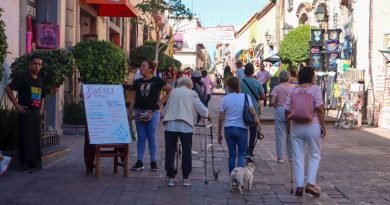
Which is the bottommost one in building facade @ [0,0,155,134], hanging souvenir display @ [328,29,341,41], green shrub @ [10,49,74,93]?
green shrub @ [10,49,74,93]

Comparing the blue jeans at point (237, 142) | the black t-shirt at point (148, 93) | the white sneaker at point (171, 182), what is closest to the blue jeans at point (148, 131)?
the black t-shirt at point (148, 93)

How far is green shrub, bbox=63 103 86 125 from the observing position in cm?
1528

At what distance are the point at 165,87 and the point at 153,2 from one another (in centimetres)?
1451

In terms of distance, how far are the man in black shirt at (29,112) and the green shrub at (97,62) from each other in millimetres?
5434

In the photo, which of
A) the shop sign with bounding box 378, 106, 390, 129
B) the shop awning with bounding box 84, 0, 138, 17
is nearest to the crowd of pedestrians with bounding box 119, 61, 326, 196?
the shop awning with bounding box 84, 0, 138, 17

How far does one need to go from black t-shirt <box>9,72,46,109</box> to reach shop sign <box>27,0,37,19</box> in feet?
14.2

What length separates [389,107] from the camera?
19266mm

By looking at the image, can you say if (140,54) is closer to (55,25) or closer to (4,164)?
(55,25)

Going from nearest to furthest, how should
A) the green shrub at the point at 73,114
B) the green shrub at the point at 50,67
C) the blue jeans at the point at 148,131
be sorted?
1. the blue jeans at the point at 148,131
2. the green shrub at the point at 50,67
3. the green shrub at the point at 73,114

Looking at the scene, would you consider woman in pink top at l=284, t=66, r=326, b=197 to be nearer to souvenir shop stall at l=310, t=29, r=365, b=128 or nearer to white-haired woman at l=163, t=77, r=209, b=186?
white-haired woman at l=163, t=77, r=209, b=186

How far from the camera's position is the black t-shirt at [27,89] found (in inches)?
369

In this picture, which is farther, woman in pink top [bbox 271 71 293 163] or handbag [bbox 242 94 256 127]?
woman in pink top [bbox 271 71 293 163]

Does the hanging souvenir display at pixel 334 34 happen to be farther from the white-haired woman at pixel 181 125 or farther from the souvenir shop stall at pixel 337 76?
the white-haired woman at pixel 181 125

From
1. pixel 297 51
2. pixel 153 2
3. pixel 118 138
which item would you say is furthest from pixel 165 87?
pixel 297 51
